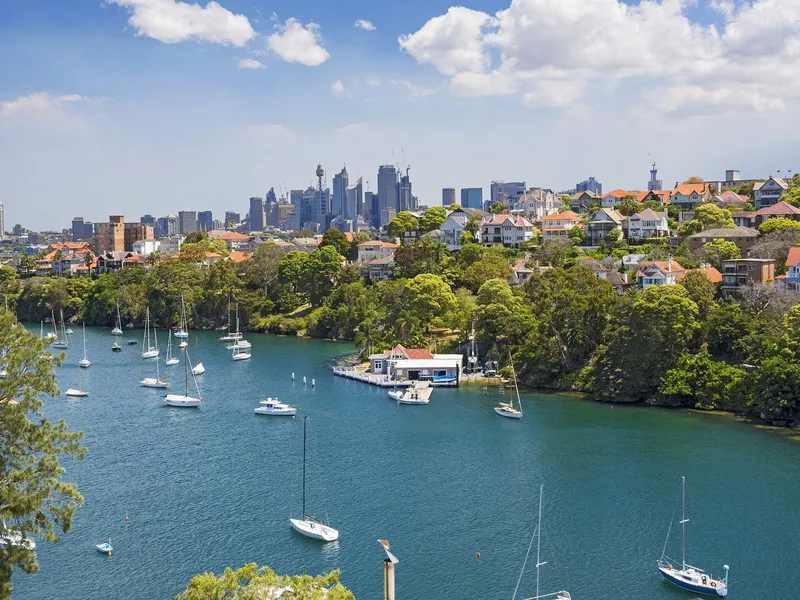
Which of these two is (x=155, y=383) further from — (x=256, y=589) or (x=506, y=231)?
(x=506, y=231)

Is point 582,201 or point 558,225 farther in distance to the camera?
point 582,201

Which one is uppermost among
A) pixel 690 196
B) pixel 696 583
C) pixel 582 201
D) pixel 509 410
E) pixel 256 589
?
pixel 582 201

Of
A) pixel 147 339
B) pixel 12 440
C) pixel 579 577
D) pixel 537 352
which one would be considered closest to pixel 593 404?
pixel 537 352

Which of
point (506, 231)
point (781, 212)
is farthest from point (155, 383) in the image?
point (781, 212)

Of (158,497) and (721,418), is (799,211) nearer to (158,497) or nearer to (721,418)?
(721,418)

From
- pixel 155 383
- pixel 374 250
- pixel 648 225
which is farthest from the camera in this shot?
pixel 374 250

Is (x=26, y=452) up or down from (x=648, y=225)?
down

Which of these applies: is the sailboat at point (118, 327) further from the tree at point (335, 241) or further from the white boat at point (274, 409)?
the white boat at point (274, 409)
